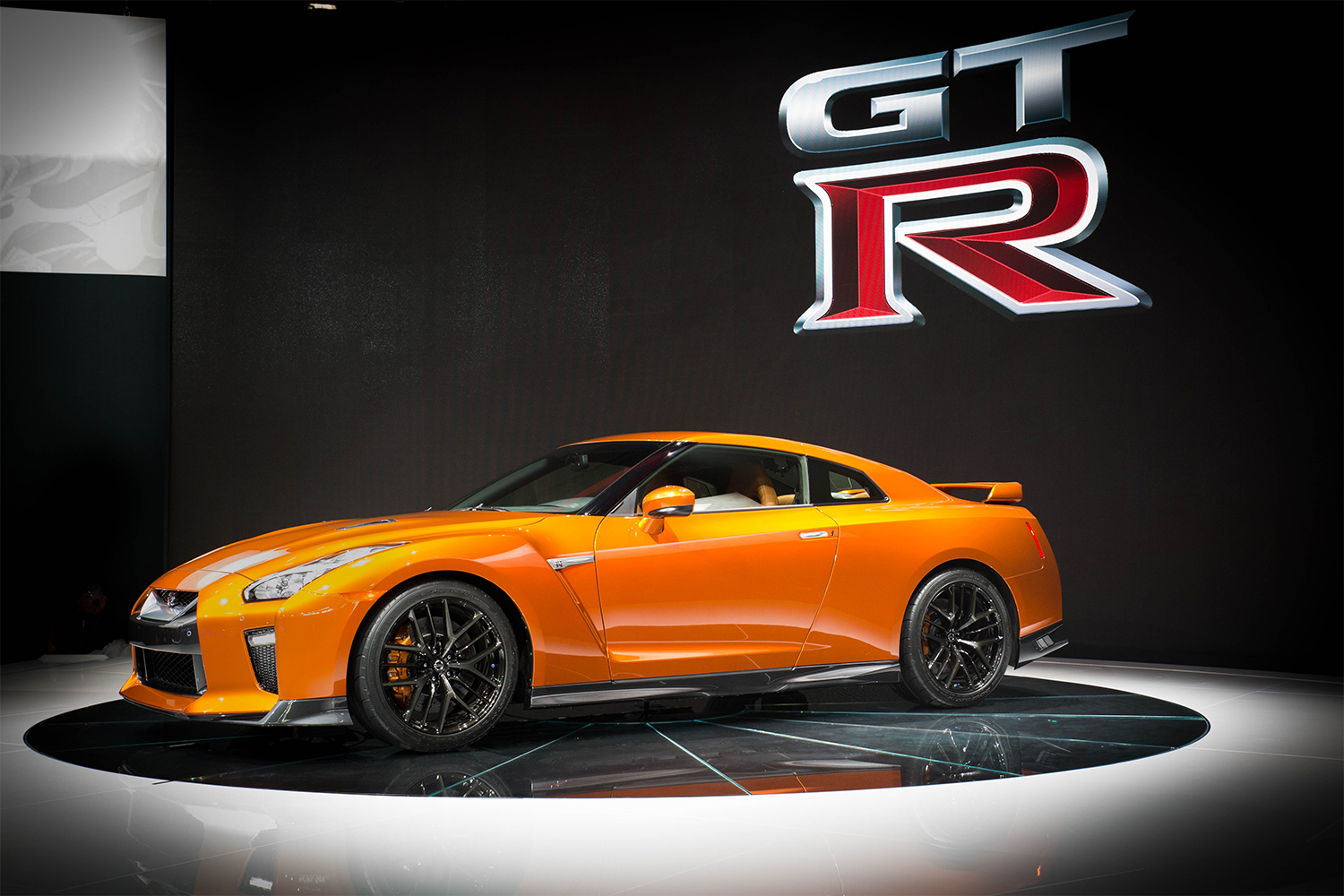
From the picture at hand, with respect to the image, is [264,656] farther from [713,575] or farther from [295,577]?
[713,575]

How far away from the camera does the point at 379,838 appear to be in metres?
3.28

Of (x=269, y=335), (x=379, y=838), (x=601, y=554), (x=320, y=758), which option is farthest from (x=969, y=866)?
(x=269, y=335)

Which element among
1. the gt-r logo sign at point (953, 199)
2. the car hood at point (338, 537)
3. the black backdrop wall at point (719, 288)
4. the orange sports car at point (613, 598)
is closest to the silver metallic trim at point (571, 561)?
the orange sports car at point (613, 598)

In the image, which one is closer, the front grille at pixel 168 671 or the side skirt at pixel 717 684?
the front grille at pixel 168 671

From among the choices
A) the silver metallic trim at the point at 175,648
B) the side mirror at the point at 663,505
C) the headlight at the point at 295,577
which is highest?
the side mirror at the point at 663,505

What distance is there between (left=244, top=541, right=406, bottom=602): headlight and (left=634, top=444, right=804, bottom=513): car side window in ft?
4.36

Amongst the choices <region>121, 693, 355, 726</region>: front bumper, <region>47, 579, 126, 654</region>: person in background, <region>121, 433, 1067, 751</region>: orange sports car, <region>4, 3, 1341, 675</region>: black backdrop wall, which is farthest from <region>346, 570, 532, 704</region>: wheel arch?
<region>47, 579, 126, 654</region>: person in background

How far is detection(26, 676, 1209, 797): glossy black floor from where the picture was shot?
396 centimetres

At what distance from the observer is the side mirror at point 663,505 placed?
4598mm

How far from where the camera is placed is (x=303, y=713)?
4.07 meters

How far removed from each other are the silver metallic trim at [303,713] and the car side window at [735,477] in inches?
63.2

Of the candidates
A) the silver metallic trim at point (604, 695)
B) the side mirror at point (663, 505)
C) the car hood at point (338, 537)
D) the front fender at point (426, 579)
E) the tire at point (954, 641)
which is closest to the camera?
the front fender at point (426, 579)

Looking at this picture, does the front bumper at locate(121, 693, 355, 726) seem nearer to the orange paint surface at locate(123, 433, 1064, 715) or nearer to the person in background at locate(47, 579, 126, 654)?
the orange paint surface at locate(123, 433, 1064, 715)

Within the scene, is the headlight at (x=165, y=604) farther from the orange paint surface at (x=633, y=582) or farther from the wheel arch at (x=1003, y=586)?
the wheel arch at (x=1003, y=586)
